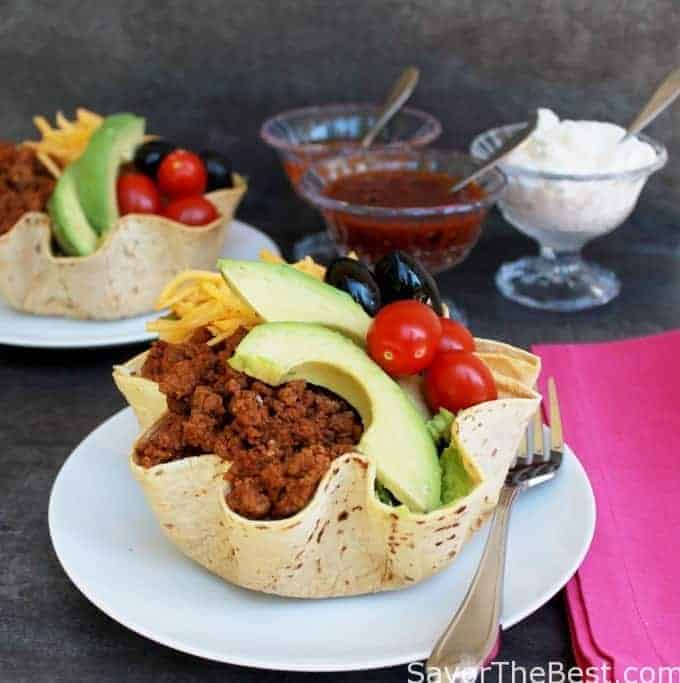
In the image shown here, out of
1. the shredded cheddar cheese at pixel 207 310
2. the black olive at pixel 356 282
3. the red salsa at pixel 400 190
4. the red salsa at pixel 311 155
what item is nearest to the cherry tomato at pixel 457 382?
the black olive at pixel 356 282

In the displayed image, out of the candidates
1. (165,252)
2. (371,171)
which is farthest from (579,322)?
(165,252)

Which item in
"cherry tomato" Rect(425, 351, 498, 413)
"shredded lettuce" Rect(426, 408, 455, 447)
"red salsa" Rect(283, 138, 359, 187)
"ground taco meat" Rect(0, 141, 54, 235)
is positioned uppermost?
"cherry tomato" Rect(425, 351, 498, 413)

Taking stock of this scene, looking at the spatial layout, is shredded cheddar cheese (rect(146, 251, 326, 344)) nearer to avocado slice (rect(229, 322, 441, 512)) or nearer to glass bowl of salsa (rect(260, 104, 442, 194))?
avocado slice (rect(229, 322, 441, 512))

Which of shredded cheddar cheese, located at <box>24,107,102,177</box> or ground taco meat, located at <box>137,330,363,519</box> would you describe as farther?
shredded cheddar cheese, located at <box>24,107,102,177</box>

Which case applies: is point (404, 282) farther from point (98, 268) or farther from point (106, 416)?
point (98, 268)

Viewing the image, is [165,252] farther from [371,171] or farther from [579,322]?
[579,322]

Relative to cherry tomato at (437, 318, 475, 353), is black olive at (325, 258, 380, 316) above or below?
above

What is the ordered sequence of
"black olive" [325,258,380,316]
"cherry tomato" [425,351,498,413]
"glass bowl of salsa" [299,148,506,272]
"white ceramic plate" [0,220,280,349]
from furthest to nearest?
"glass bowl of salsa" [299,148,506,272], "white ceramic plate" [0,220,280,349], "black olive" [325,258,380,316], "cherry tomato" [425,351,498,413]

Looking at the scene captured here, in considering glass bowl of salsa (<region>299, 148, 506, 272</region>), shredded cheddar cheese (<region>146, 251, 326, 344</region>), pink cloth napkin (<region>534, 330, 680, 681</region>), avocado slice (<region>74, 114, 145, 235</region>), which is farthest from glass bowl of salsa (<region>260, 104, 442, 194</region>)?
shredded cheddar cheese (<region>146, 251, 326, 344</region>)
